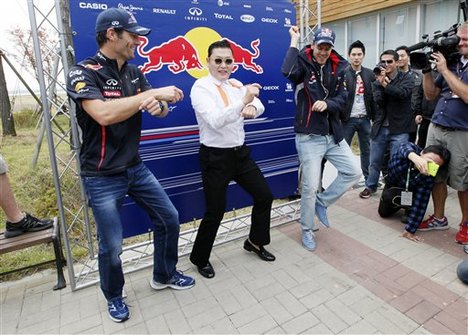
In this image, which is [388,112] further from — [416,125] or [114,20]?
[114,20]

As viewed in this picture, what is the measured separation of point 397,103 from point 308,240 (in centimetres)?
222

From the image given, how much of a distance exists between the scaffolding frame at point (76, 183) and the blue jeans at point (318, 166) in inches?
28.0

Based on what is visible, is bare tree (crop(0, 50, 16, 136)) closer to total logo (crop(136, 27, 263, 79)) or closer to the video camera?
total logo (crop(136, 27, 263, 79))

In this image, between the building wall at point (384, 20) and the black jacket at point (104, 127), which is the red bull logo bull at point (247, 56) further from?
the building wall at point (384, 20)

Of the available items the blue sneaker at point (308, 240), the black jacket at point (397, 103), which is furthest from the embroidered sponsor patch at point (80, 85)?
the black jacket at point (397, 103)

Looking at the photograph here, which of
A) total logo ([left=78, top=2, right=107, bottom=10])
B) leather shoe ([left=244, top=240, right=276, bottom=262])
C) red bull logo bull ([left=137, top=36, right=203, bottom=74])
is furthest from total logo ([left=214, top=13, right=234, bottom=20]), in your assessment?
leather shoe ([left=244, top=240, right=276, bottom=262])

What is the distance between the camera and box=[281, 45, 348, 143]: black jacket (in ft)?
10.2

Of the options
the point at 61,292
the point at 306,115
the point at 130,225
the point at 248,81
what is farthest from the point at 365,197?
the point at 61,292

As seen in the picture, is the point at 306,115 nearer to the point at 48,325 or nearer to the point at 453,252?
the point at 453,252

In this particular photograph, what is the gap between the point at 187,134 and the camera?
322cm

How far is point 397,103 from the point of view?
439 centimetres

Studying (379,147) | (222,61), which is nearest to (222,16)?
(222,61)

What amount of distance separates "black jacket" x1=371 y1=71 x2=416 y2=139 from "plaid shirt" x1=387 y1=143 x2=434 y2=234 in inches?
35.5

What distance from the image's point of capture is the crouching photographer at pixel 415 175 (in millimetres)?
3299
